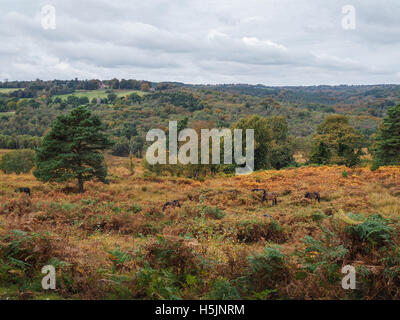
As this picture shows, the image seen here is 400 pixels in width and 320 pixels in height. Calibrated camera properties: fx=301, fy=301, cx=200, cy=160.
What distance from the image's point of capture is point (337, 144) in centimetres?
3309

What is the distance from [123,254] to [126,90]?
147613 millimetres

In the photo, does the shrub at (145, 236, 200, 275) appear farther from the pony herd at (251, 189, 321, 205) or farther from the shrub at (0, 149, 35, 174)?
the shrub at (0, 149, 35, 174)

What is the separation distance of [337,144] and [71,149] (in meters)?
27.4

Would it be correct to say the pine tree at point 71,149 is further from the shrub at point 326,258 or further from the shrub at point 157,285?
the shrub at point 326,258

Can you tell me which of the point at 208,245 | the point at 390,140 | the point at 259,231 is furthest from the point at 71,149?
the point at 390,140

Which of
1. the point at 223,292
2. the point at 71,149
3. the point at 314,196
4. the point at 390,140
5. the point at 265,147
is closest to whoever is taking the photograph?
the point at 223,292

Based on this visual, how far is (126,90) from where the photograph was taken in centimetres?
14450

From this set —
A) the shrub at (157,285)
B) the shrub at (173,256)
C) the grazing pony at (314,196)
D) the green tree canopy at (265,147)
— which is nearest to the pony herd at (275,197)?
the grazing pony at (314,196)

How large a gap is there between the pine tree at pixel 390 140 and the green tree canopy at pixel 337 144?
653cm

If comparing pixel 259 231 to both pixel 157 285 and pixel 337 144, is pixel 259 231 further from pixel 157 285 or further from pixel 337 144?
pixel 337 144

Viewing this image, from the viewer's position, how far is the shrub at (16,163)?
125 feet

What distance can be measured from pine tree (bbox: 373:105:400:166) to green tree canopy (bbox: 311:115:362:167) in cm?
653

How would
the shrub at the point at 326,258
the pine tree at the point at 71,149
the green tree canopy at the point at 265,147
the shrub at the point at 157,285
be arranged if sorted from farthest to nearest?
the green tree canopy at the point at 265,147 → the pine tree at the point at 71,149 → the shrub at the point at 326,258 → the shrub at the point at 157,285

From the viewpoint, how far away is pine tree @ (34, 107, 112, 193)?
1714cm
